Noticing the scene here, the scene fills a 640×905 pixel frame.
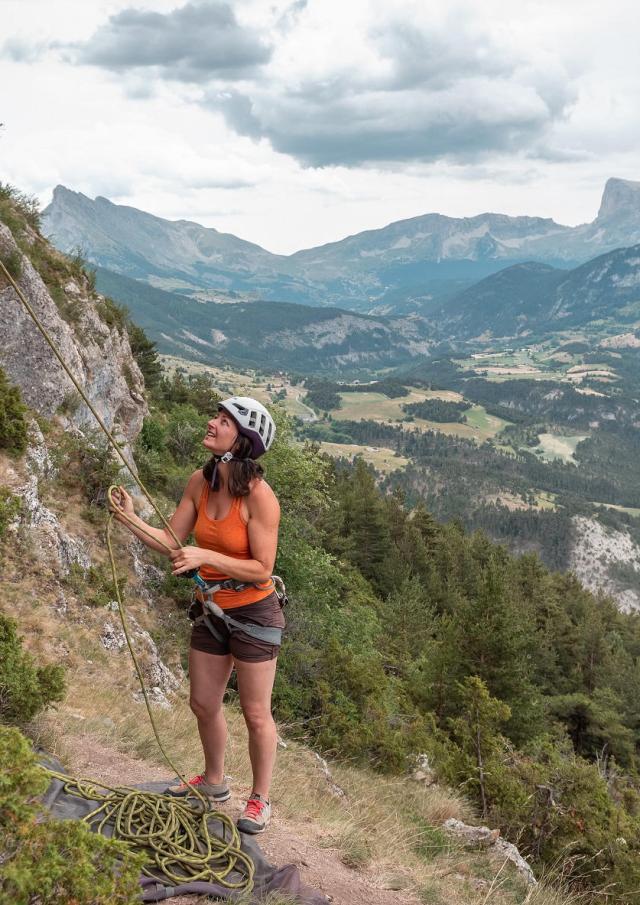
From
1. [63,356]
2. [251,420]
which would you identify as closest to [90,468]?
[63,356]

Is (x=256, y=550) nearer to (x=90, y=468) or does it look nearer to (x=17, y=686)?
(x=17, y=686)

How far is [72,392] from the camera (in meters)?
18.2

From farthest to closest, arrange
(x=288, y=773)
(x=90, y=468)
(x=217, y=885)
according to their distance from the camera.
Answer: (x=90, y=468)
(x=288, y=773)
(x=217, y=885)

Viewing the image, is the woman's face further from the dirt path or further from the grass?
the grass

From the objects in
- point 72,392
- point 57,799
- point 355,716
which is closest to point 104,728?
point 57,799

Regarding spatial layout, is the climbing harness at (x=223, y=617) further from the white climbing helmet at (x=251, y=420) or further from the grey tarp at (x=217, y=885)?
the grey tarp at (x=217, y=885)

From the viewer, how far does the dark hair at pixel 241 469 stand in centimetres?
493

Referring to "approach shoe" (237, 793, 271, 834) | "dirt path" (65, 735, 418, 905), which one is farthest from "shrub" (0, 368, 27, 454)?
"approach shoe" (237, 793, 271, 834)

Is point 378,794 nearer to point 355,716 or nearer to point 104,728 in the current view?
point 104,728

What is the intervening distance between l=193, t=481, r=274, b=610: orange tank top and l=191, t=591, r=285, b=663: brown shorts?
2.8 inches

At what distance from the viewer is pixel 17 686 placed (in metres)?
6.22

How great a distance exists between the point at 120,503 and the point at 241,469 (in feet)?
3.66

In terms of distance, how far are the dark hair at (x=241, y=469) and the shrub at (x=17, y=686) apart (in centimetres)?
320

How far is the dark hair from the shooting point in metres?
4.93
